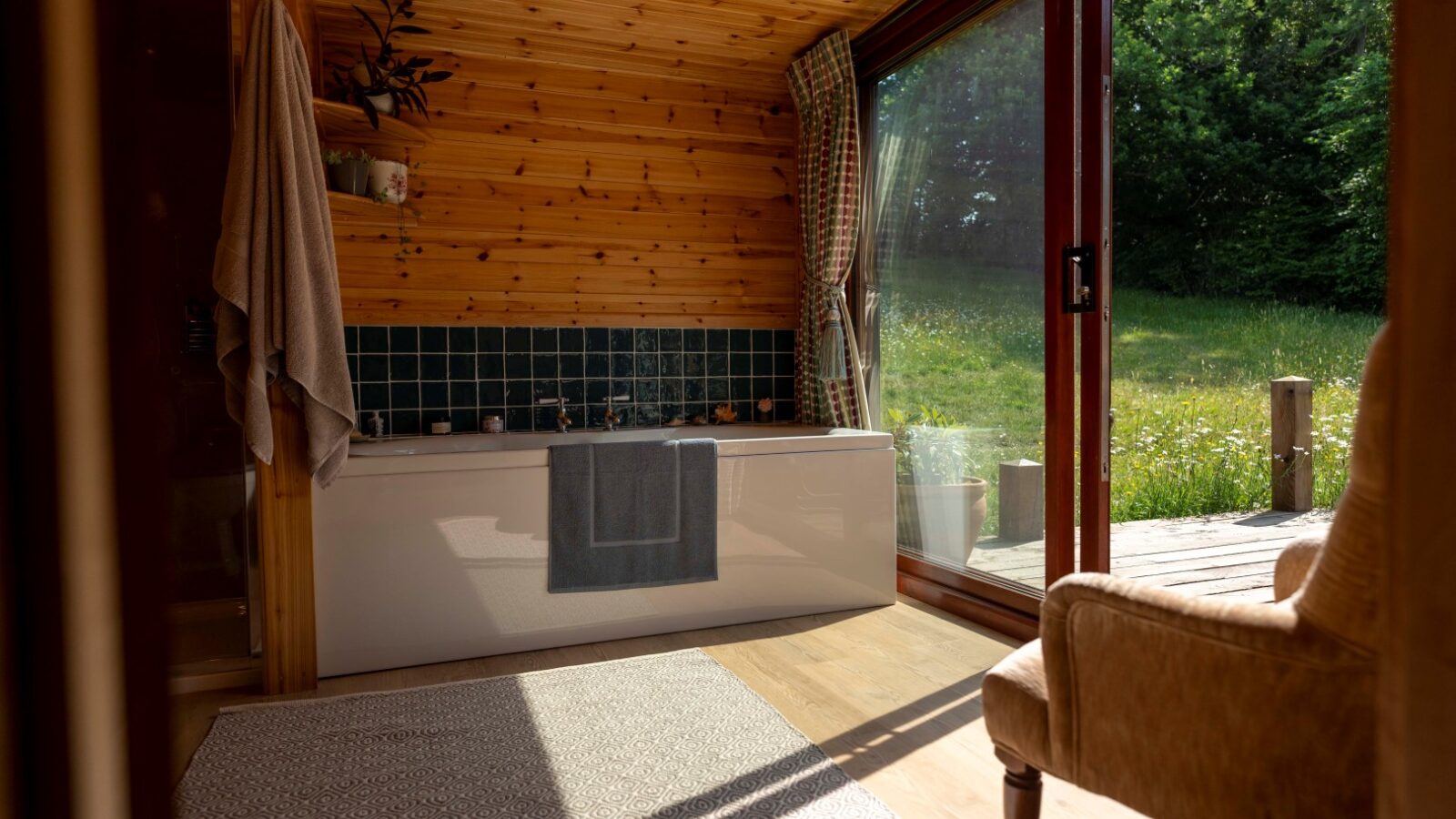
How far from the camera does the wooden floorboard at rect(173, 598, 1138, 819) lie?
2070 mm

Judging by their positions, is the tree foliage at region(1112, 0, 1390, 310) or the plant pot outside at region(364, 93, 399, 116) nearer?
the tree foliage at region(1112, 0, 1390, 310)

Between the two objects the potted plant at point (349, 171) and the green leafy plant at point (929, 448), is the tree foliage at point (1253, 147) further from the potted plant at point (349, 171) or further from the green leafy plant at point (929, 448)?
the potted plant at point (349, 171)

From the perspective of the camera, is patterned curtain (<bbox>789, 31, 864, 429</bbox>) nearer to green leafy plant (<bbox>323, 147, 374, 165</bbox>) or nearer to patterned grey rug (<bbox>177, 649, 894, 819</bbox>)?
patterned grey rug (<bbox>177, 649, 894, 819</bbox>)

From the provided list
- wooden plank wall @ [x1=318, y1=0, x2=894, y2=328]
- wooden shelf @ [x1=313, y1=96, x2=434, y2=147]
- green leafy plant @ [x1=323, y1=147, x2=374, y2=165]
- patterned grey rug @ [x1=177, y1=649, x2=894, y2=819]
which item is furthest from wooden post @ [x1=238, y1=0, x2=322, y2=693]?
wooden plank wall @ [x1=318, y1=0, x2=894, y2=328]

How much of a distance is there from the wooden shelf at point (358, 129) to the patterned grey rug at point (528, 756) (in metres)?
2.02

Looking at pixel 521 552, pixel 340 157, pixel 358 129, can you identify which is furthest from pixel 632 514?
pixel 358 129

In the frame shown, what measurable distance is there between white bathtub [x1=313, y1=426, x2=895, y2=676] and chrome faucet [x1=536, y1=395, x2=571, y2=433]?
462 mm

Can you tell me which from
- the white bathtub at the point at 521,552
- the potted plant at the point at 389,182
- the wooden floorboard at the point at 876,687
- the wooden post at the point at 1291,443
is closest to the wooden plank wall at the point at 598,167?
the potted plant at the point at 389,182

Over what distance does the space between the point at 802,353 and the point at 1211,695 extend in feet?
11.0

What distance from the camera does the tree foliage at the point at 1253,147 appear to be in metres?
2.09

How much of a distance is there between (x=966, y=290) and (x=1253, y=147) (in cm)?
125

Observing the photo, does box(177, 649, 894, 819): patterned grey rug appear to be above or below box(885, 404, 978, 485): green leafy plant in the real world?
below

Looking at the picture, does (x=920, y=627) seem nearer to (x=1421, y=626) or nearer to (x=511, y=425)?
(x=511, y=425)

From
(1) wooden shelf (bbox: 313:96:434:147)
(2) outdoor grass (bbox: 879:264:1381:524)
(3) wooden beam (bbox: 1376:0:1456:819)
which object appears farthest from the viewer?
(1) wooden shelf (bbox: 313:96:434:147)
